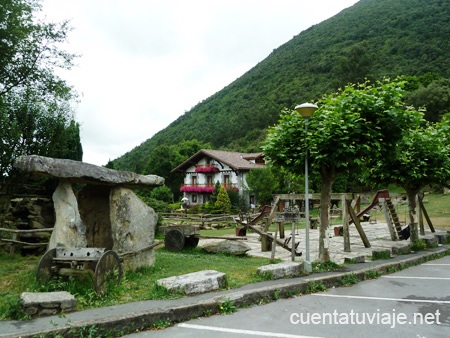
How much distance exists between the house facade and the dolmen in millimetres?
29373

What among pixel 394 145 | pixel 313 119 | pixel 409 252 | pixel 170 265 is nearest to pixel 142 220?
pixel 170 265

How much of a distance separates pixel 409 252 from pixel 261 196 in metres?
20.9

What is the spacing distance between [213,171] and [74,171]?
1382 inches

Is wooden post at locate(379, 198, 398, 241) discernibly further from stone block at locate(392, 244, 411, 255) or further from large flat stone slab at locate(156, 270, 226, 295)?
large flat stone slab at locate(156, 270, 226, 295)

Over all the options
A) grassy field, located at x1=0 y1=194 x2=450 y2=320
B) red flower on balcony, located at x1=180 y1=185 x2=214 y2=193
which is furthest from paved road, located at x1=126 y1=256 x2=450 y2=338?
red flower on balcony, located at x1=180 y1=185 x2=214 y2=193

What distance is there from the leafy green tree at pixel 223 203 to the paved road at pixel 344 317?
25055mm

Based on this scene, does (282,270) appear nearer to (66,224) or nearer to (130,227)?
(130,227)

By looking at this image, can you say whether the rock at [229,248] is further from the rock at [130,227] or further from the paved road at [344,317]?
the paved road at [344,317]

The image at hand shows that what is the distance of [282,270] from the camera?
7.70 meters

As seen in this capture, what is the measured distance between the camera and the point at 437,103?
43594 millimetres

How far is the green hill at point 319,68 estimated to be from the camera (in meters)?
65.7

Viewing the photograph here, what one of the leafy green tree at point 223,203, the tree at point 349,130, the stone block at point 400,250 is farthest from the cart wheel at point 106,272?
the leafy green tree at point 223,203

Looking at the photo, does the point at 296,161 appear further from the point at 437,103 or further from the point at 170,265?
the point at 437,103

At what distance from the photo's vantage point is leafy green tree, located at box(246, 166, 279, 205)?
32.4 m
